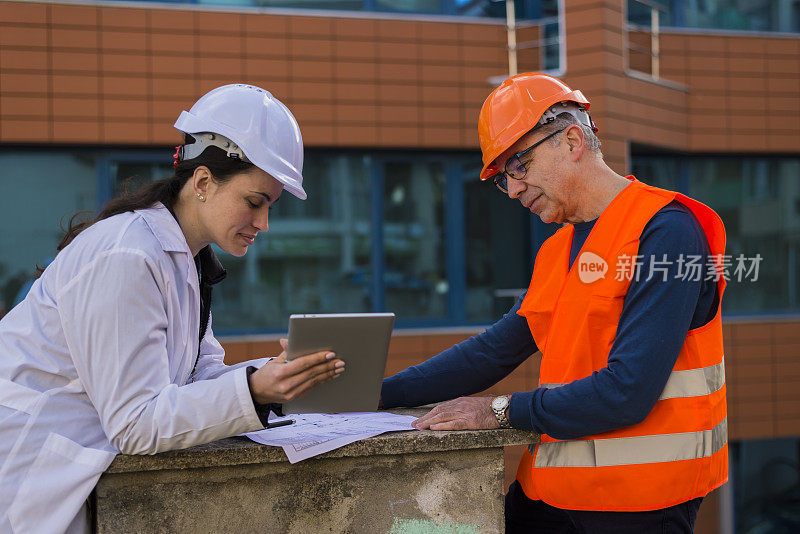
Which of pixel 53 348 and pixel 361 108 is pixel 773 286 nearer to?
pixel 361 108

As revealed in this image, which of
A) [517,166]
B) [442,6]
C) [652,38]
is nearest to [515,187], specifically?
[517,166]

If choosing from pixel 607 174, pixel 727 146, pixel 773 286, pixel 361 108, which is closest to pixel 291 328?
pixel 607 174

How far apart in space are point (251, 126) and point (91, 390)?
82 cm

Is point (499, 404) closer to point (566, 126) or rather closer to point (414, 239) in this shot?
point (566, 126)

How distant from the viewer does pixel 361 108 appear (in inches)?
307

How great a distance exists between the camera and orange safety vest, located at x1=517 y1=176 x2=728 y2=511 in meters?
2.30

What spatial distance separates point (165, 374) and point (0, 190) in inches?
241

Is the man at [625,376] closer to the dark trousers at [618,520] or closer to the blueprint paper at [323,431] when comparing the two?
the dark trousers at [618,520]

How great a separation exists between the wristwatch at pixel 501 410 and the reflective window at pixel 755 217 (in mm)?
7012

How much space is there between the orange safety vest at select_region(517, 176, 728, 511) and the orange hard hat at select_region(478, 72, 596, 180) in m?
0.37

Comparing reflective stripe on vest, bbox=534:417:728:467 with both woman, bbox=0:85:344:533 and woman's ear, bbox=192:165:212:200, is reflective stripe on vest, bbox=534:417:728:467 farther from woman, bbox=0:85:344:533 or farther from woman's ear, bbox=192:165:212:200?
woman's ear, bbox=192:165:212:200

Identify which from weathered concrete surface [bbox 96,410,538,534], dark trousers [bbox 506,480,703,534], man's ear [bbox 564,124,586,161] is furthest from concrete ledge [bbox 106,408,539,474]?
man's ear [bbox 564,124,586,161]

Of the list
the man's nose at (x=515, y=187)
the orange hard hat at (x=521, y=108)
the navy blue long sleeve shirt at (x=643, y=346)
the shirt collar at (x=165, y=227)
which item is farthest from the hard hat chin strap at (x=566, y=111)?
the shirt collar at (x=165, y=227)

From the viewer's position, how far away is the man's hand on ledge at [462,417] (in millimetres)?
2332
